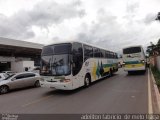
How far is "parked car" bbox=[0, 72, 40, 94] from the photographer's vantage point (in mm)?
14230

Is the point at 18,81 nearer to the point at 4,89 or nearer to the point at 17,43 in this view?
the point at 4,89

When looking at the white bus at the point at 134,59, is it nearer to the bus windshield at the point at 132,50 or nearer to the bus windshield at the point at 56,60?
the bus windshield at the point at 132,50

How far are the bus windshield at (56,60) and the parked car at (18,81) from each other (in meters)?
4.06

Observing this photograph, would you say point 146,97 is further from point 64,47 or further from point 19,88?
point 19,88

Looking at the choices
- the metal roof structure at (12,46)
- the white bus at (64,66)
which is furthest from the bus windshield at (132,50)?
the metal roof structure at (12,46)

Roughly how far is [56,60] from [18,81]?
5252mm

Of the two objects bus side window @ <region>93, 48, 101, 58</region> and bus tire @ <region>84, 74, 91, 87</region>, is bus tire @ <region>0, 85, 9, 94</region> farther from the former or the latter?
bus side window @ <region>93, 48, 101, 58</region>

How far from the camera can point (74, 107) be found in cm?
802

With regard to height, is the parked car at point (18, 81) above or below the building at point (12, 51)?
below

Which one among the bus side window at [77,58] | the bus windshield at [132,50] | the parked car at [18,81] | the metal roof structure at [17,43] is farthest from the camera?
the metal roof structure at [17,43]

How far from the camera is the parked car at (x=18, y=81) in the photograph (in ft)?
46.7

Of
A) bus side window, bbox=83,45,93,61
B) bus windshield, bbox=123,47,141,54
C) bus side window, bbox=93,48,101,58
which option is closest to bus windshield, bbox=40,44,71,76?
bus side window, bbox=83,45,93,61

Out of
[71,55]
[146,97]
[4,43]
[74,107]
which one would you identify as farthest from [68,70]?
[4,43]

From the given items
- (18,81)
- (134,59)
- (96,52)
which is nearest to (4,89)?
(18,81)
